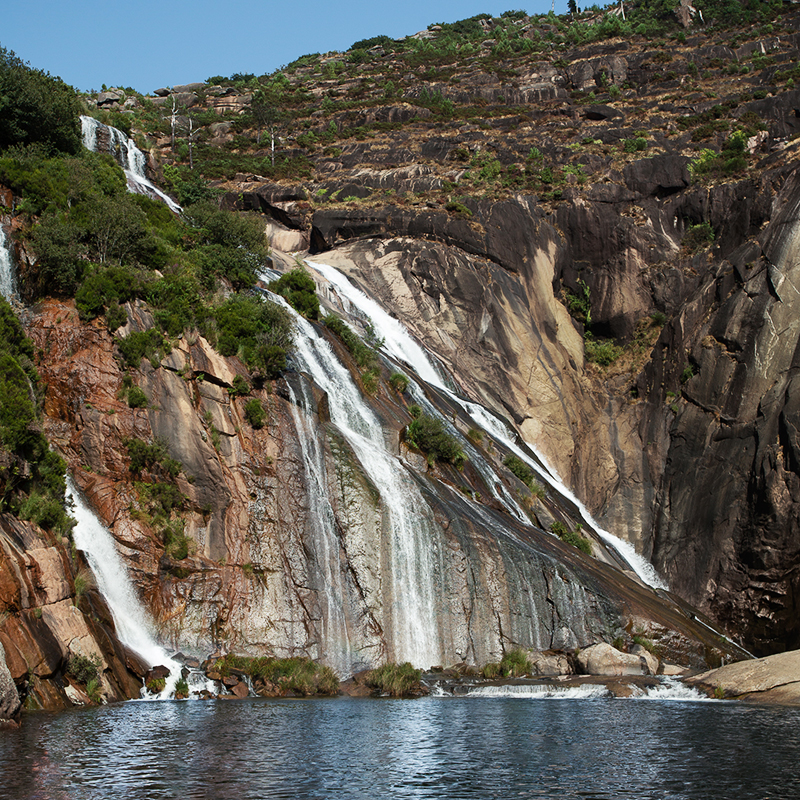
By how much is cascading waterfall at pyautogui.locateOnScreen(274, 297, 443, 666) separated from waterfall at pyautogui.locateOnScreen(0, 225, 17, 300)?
11.4m

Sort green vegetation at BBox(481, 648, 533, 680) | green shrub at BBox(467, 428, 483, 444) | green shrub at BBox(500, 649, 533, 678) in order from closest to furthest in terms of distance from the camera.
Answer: green vegetation at BBox(481, 648, 533, 680) < green shrub at BBox(500, 649, 533, 678) < green shrub at BBox(467, 428, 483, 444)

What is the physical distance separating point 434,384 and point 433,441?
1259 cm

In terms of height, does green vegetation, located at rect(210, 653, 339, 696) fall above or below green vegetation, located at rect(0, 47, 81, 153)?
below

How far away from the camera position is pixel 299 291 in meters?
41.7

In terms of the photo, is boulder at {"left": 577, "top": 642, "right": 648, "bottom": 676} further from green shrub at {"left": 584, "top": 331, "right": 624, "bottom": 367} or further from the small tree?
the small tree

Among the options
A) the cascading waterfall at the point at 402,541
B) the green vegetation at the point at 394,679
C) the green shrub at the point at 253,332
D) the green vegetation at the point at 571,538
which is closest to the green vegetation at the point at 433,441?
the cascading waterfall at the point at 402,541

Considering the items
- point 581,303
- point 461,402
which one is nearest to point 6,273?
point 461,402

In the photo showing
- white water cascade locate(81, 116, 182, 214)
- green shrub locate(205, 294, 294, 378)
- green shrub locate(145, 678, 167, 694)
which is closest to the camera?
green shrub locate(145, 678, 167, 694)

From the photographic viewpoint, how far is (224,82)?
11900 cm

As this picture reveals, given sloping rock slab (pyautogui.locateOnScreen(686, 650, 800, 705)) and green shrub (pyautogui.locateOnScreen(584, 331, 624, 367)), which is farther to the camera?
green shrub (pyautogui.locateOnScreen(584, 331, 624, 367))

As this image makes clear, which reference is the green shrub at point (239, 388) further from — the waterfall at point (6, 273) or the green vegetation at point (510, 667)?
the green vegetation at point (510, 667)

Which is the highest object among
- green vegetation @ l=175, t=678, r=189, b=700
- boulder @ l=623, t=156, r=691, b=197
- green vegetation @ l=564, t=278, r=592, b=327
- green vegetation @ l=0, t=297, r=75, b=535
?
boulder @ l=623, t=156, r=691, b=197

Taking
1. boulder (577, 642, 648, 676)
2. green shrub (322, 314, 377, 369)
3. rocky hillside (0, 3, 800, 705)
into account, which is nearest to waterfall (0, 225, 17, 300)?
rocky hillside (0, 3, 800, 705)

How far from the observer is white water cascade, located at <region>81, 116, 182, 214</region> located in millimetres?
48969
